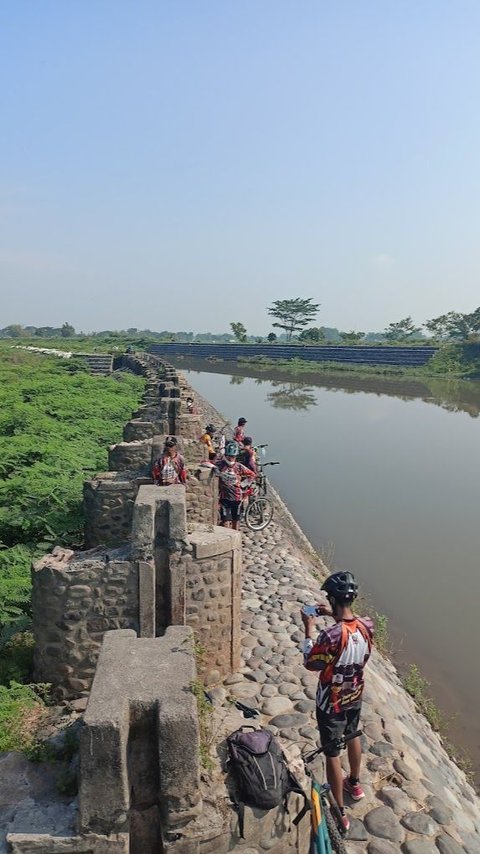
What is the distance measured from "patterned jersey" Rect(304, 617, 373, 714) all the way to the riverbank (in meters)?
1.00

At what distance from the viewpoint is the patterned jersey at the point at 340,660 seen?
405cm

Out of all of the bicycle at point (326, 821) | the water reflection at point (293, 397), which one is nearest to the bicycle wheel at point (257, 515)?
the bicycle at point (326, 821)

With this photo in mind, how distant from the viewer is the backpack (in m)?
3.54

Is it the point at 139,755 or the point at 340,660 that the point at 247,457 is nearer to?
the point at 340,660

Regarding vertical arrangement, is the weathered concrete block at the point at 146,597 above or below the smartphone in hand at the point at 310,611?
below

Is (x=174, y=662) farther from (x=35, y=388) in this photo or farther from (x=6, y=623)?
(x=35, y=388)

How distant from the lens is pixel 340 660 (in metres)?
4.07

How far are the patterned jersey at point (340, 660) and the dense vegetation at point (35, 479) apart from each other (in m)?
2.42

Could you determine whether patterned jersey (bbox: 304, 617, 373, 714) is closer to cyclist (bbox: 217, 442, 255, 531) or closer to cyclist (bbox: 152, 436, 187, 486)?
cyclist (bbox: 152, 436, 187, 486)

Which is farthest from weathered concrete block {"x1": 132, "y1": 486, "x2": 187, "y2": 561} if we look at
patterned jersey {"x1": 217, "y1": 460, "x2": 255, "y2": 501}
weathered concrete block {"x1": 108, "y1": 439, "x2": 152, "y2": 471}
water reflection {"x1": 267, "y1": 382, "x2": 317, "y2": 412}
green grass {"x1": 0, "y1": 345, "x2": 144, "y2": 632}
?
water reflection {"x1": 267, "y1": 382, "x2": 317, "y2": 412}

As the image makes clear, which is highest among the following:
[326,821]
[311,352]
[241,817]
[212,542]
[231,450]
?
[311,352]

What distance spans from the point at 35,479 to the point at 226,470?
3.41 meters

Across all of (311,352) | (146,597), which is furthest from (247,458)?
(311,352)

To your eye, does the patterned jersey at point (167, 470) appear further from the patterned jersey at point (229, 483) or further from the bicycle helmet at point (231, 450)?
the bicycle helmet at point (231, 450)
